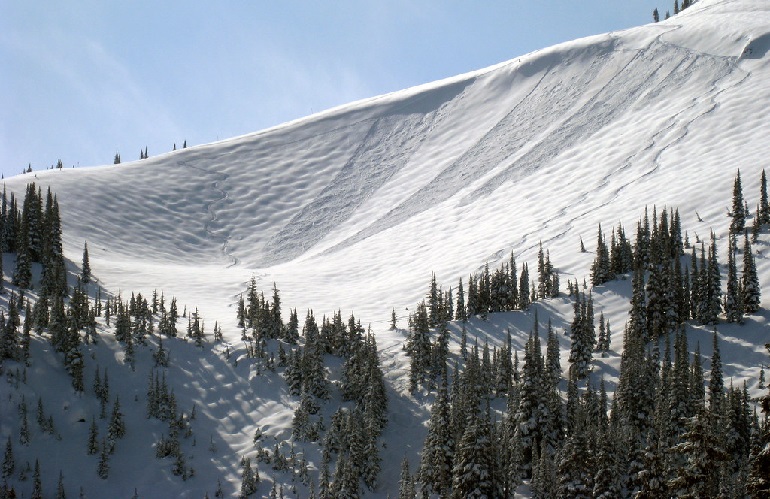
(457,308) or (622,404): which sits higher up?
(457,308)

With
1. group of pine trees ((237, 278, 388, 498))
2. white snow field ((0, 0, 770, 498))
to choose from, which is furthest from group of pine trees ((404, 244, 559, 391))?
group of pine trees ((237, 278, 388, 498))

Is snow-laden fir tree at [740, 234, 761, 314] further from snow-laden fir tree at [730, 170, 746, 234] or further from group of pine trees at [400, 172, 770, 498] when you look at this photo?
snow-laden fir tree at [730, 170, 746, 234]

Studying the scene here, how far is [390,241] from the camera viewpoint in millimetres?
162875

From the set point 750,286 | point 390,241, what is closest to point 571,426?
point 750,286

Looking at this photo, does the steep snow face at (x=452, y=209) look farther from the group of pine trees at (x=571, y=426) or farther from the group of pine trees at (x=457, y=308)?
the group of pine trees at (x=571, y=426)

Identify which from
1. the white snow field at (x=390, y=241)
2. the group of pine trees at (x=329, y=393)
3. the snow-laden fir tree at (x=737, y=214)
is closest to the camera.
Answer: the group of pine trees at (x=329, y=393)

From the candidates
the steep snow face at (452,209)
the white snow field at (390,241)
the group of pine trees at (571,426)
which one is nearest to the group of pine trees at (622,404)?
the group of pine trees at (571,426)

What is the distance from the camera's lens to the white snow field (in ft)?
243

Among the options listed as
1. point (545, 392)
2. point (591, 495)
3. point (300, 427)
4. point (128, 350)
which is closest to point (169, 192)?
point (128, 350)

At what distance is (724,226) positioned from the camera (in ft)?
353

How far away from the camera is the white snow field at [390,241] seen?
74.1 m

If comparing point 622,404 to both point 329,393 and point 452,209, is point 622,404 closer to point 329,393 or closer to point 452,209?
point 329,393

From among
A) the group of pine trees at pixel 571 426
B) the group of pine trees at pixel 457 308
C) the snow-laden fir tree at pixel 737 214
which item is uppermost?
the snow-laden fir tree at pixel 737 214

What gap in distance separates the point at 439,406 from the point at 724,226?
58.6 metres
